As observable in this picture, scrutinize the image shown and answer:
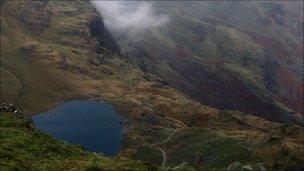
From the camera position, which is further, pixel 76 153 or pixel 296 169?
pixel 296 169

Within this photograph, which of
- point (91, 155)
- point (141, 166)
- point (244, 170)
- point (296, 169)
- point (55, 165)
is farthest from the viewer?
point (296, 169)

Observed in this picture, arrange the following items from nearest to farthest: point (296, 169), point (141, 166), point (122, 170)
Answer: point (122, 170) → point (141, 166) → point (296, 169)

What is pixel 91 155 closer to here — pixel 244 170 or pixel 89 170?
pixel 89 170

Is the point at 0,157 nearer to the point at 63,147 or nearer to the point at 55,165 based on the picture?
the point at 55,165

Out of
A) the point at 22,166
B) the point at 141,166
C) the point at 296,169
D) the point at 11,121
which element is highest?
the point at 296,169

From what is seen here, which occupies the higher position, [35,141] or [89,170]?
[35,141]

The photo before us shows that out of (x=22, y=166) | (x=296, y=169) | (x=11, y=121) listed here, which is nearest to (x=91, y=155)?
(x=11, y=121)

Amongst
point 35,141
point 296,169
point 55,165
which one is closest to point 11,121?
point 35,141
